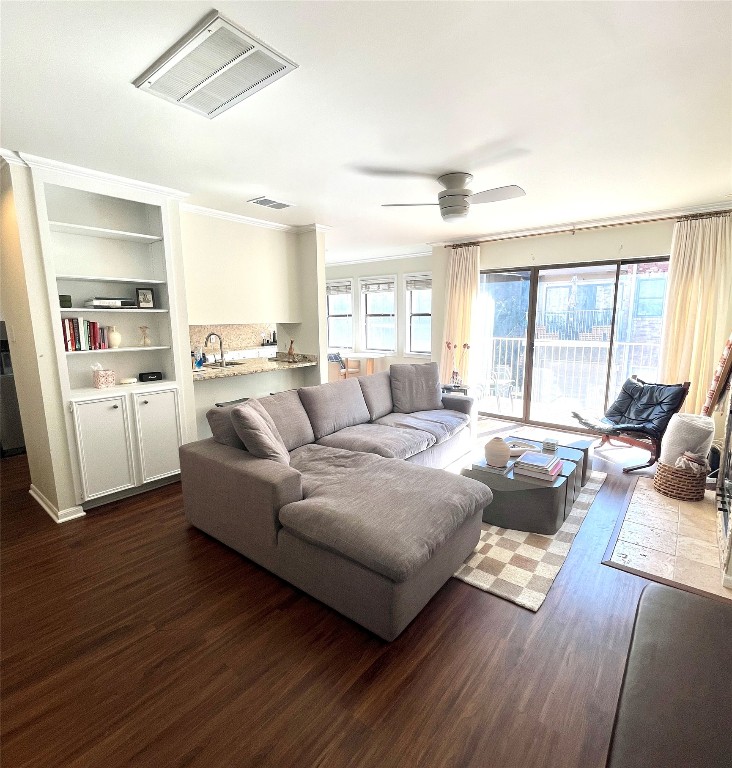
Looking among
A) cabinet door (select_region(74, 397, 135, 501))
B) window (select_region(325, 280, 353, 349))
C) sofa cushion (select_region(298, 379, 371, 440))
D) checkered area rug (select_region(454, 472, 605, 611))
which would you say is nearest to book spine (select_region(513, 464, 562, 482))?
checkered area rug (select_region(454, 472, 605, 611))

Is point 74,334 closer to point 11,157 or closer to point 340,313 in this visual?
point 11,157

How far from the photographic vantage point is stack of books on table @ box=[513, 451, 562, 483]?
2.75 meters

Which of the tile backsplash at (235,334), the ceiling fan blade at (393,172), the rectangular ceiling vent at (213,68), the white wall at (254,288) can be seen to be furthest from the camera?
the tile backsplash at (235,334)

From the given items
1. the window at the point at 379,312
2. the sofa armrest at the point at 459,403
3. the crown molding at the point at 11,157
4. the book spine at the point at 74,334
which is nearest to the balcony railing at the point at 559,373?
the sofa armrest at the point at 459,403

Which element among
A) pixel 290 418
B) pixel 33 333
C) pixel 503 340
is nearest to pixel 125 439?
pixel 33 333

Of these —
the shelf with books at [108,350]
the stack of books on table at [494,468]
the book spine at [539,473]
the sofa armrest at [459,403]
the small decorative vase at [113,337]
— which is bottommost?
the stack of books on table at [494,468]

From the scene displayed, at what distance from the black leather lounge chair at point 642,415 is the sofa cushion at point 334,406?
2.39 meters

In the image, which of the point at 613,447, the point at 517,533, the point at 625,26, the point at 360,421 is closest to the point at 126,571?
the point at 360,421

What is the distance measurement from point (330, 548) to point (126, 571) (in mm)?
1394

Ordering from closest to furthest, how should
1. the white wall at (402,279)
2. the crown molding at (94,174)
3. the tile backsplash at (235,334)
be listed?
the crown molding at (94,174)
the tile backsplash at (235,334)
the white wall at (402,279)

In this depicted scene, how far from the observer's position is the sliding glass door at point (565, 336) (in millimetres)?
4730

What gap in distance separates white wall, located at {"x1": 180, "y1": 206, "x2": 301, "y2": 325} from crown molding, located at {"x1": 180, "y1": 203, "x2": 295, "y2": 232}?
15 millimetres

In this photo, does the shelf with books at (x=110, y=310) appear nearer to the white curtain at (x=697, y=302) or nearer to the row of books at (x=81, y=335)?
the row of books at (x=81, y=335)

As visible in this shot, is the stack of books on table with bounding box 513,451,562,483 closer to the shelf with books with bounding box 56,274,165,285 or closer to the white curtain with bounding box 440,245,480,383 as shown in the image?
the white curtain with bounding box 440,245,480,383
